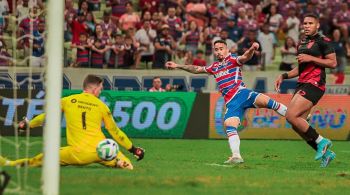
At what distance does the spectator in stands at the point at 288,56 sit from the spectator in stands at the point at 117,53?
4850mm

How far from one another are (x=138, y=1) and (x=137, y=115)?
8.13 metres

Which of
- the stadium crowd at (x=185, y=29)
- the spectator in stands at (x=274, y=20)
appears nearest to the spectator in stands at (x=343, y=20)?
the stadium crowd at (x=185, y=29)

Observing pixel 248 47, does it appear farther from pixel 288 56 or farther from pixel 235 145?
pixel 235 145

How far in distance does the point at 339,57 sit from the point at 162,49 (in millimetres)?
5460

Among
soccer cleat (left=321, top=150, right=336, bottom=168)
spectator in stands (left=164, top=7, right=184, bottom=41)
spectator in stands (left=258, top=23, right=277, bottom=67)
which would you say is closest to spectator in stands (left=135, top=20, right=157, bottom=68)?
spectator in stands (left=164, top=7, right=184, bottom=41)

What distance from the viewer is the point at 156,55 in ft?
82.2

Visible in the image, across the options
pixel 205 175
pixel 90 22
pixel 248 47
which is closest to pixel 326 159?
pixel 205 175

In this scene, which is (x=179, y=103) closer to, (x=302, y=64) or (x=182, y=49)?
(x=182, y=49)

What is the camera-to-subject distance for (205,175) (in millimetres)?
11188

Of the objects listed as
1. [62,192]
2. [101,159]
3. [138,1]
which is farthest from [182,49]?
[62,192]

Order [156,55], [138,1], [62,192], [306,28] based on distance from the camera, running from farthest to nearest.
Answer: [138,1]
[156,55]
[306,28]
[62,192]

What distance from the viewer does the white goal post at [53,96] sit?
8.60m

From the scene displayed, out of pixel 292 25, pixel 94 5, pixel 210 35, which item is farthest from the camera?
pixel 292 25

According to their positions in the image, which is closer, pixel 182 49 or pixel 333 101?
pixel 333 101
